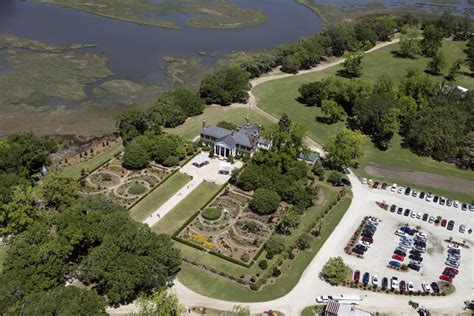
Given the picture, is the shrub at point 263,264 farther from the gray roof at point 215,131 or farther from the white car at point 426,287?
the gray roof at point 215,131

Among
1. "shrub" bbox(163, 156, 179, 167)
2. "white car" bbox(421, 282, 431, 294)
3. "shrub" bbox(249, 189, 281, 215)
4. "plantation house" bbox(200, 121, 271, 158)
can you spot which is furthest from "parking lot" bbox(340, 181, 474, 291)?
"shrub" bbox(163, 156, 179, 167)

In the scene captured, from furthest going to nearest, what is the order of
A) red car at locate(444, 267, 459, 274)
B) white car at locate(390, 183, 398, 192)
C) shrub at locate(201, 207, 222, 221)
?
white car at locate(390, 183, 398, 192) → shrub at locate(201, 207, 222, 221) → red car at locate(444, 267, 459, 274)

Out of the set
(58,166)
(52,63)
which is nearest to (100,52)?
(52,63)

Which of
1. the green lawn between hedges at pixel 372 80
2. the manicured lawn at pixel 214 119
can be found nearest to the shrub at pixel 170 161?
the manicured lawn at pixel 214 119

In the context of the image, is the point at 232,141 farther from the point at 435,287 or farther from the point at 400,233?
the point at 435,287

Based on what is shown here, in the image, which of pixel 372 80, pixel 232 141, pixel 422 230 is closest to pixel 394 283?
pixel 422 230

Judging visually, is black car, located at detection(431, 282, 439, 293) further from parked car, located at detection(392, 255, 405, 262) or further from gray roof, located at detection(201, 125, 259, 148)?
gray roof, located at detection(201, 125, 259, 148)
